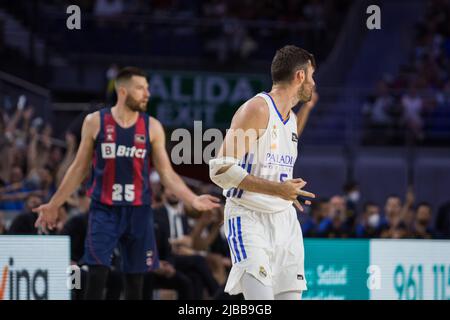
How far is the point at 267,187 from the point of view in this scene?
650 cm

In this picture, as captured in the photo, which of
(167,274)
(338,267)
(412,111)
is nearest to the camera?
(167,274)

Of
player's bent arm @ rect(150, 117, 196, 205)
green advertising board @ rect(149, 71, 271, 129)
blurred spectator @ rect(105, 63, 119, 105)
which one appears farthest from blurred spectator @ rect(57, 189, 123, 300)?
green advertising board @ rect(149, 71, 271, 129)

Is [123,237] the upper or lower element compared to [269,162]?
lower

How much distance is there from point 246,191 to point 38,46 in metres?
13.0

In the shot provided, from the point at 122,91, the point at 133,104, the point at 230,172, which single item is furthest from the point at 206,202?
the point at 122,91

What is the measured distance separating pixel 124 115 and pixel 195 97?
6.72 metres

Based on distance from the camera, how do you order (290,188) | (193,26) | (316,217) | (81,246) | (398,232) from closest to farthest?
(290,188)
(81,246)
(398,232)
(316,217)
(193,26)

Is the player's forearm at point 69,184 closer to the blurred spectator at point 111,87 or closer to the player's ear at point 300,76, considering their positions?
the player's ear at point 300,76

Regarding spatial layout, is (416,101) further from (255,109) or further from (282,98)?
(255,109)

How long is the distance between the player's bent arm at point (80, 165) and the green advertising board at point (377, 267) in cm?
340

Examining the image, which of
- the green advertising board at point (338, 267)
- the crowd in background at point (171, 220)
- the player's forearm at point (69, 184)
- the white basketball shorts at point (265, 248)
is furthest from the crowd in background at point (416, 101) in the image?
the white basketball shorts at point (265, 248)

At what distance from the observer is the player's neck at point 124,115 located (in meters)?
9.20

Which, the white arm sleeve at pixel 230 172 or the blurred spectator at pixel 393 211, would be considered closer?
the white arm sleeve at pixel 230 172
